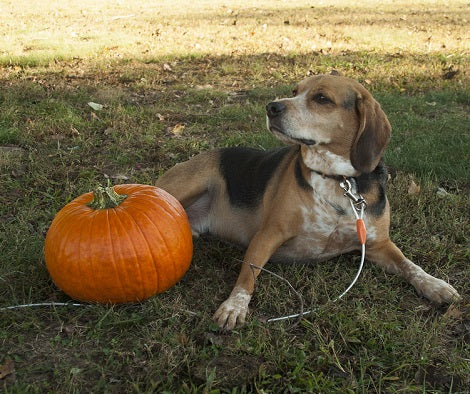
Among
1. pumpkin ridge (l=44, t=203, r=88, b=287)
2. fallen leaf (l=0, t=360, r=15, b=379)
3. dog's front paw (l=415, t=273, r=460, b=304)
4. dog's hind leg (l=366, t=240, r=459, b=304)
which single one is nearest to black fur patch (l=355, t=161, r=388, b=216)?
dog's hind leg (l=366, t=240, r=459, b=304)

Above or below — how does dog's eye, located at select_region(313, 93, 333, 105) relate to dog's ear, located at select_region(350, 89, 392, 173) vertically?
above

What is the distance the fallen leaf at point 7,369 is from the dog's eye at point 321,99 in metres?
2.68

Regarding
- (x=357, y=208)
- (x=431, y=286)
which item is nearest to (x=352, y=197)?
(x=357, y=208)

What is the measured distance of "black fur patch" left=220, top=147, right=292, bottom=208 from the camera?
14.5 ft

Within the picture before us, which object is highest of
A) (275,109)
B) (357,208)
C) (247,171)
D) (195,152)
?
(275,109)

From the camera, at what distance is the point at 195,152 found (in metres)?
6.22

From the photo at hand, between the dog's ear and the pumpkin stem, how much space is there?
1.72m

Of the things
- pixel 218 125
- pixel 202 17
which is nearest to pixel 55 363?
pixel 218 125

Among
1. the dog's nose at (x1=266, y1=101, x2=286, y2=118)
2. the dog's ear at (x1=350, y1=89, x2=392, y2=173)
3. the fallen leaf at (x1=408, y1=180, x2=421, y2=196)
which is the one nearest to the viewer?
the dog's ear at (x1=350, y1=89, x2=392, y2=173)

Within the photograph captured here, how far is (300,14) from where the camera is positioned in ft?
53.1

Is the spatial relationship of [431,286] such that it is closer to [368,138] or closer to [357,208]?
[357,208]

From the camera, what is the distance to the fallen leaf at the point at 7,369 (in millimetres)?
2842

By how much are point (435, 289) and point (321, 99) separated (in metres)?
1.59

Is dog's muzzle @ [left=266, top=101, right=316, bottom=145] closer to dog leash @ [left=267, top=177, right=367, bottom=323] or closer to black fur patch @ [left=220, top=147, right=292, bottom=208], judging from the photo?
dog leash @ [left=267, top=177, right=367, bottom=323]
